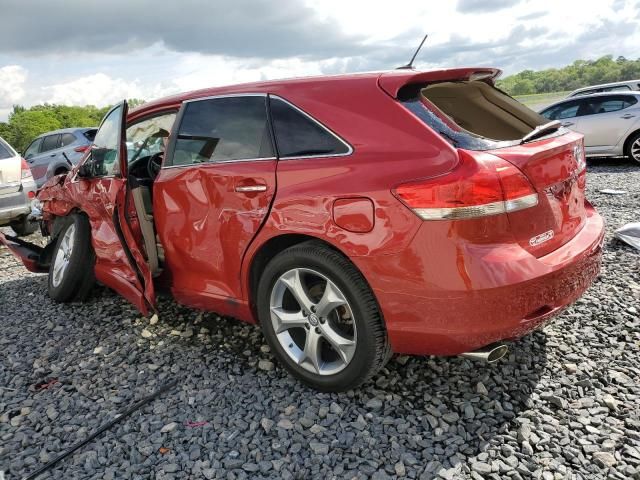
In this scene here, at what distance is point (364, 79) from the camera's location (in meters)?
2.60

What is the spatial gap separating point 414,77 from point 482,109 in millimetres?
462

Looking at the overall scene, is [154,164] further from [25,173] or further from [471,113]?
[25,173]

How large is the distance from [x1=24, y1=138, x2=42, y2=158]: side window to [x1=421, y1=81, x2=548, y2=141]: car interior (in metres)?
12.5

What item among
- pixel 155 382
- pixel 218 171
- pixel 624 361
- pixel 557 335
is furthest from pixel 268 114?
pixel 624 361

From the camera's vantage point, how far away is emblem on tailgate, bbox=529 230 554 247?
2363mm

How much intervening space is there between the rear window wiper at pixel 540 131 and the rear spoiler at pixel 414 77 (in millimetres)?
442

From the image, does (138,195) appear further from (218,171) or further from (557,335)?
(557,335)

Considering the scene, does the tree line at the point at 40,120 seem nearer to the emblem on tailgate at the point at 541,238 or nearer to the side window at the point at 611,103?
the side window at the point at 611,103

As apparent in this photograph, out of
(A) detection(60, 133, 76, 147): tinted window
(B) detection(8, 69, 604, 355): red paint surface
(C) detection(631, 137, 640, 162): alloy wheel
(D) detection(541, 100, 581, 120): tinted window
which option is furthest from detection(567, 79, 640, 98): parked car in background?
(B) detection(8, 69, 604, 355): red paint surface

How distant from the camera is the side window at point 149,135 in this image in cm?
374

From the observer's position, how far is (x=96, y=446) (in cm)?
252

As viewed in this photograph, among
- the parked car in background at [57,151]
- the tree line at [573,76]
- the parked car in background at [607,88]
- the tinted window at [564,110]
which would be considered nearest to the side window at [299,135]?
the tinted window at [564,110]

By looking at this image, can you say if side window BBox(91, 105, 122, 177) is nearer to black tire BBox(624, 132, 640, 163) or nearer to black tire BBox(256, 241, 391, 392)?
black tire BBox(256, 241, 391, 392)


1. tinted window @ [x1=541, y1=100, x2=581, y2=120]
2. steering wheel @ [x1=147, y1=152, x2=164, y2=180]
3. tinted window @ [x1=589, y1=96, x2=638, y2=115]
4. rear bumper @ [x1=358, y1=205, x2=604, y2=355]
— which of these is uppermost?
steering wheel @ [x1=147, y1=152, x2=164, y2=180]
